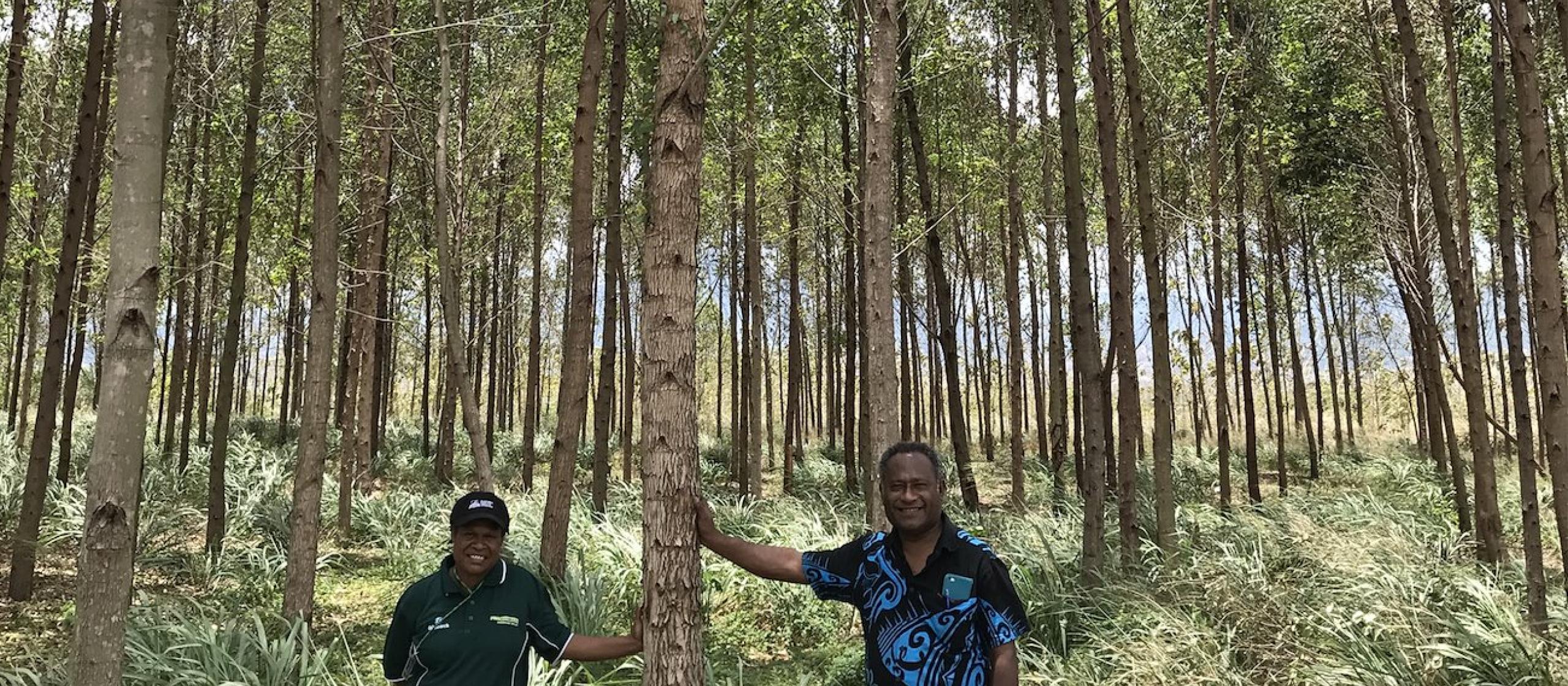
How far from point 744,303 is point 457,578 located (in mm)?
13006

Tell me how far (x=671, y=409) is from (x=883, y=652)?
3.04ft

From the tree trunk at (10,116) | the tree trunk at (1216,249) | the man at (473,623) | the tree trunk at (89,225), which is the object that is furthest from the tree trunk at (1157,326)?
the tree trunk at (10,116)

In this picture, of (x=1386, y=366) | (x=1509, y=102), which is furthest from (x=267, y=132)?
(x=1386, y=366)

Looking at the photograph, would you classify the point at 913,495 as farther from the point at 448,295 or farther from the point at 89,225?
the point at 89,225

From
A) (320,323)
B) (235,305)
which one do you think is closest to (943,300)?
(320,323)

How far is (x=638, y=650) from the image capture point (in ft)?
8.79

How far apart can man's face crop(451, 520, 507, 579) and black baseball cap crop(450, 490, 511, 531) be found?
0.01 m

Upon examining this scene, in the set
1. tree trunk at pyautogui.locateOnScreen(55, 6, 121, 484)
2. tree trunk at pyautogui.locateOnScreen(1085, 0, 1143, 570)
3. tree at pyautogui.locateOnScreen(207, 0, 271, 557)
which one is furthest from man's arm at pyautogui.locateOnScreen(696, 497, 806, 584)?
tree at pyautogui.locateOnScreen(207, 0, 271, 557)

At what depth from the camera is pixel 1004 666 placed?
2271mm

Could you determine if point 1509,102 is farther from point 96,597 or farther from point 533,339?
point 96,597

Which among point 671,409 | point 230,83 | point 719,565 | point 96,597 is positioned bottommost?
point 719,565

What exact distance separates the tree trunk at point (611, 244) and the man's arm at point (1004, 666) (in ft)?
18.5

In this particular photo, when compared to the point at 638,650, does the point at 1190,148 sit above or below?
above

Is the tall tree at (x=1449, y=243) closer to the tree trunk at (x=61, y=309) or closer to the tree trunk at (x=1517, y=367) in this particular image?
the tree trunk at (x=1517, y=367)
